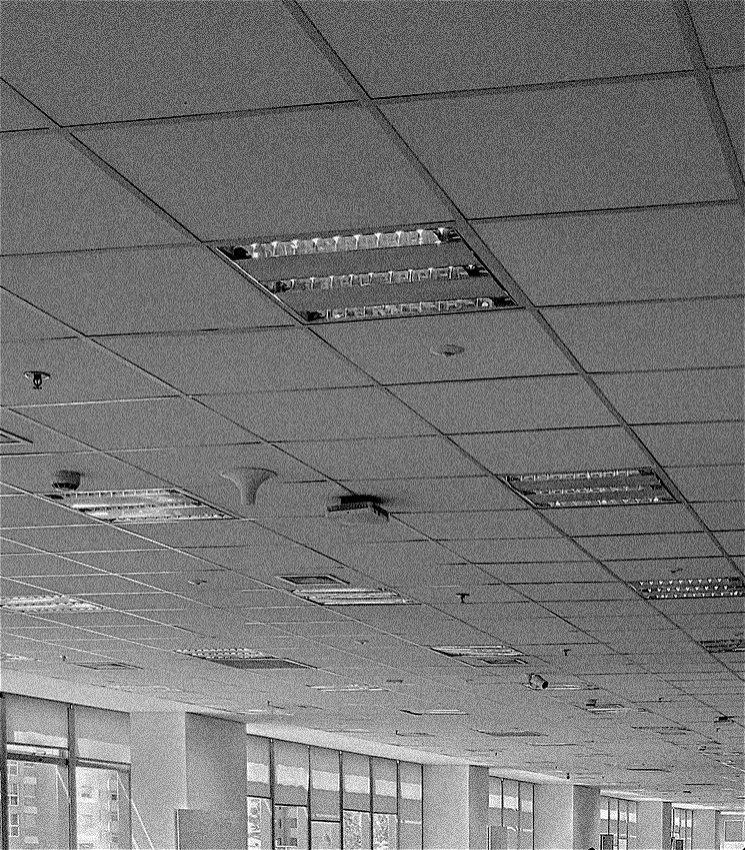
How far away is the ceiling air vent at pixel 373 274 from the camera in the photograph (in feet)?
13.7

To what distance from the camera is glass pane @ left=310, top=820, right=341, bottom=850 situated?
2644 centimetres

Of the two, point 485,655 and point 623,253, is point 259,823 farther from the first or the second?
point 623,253

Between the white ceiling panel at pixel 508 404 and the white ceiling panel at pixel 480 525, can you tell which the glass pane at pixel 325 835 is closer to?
the white ceiling panel at pixel 480 525

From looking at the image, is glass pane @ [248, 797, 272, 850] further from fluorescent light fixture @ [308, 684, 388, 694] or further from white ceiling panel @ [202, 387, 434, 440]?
white ceiling panel @ [202, 387, 434, 440]

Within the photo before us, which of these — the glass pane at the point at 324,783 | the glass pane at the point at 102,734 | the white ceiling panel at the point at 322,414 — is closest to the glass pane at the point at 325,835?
the glass pane at the point at 324,783

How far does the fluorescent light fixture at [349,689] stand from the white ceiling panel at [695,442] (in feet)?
32.7

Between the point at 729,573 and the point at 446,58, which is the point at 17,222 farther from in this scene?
the point at 729,573

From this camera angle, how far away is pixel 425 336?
4918 millimetres

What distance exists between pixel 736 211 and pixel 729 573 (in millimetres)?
5593

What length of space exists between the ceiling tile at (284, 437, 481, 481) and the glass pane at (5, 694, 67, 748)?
39.5ft

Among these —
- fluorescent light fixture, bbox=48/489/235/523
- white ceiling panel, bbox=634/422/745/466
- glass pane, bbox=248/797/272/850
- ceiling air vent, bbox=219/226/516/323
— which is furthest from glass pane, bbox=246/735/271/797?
ceiling air vent, bbox=219/226/516/323

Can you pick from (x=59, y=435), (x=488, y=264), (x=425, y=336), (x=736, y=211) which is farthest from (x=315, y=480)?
(x=736, y=211)

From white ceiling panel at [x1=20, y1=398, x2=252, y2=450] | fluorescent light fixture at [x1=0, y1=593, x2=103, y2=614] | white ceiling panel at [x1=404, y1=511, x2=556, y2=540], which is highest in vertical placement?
white ceiling panel at [x1=20, y1=398, x2=252, y2=450]

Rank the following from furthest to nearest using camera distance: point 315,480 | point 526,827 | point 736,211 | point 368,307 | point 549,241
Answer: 1. point 526,827
2. point 315,480
3. point 368,307
4. point 549,241
5. point 736,211
